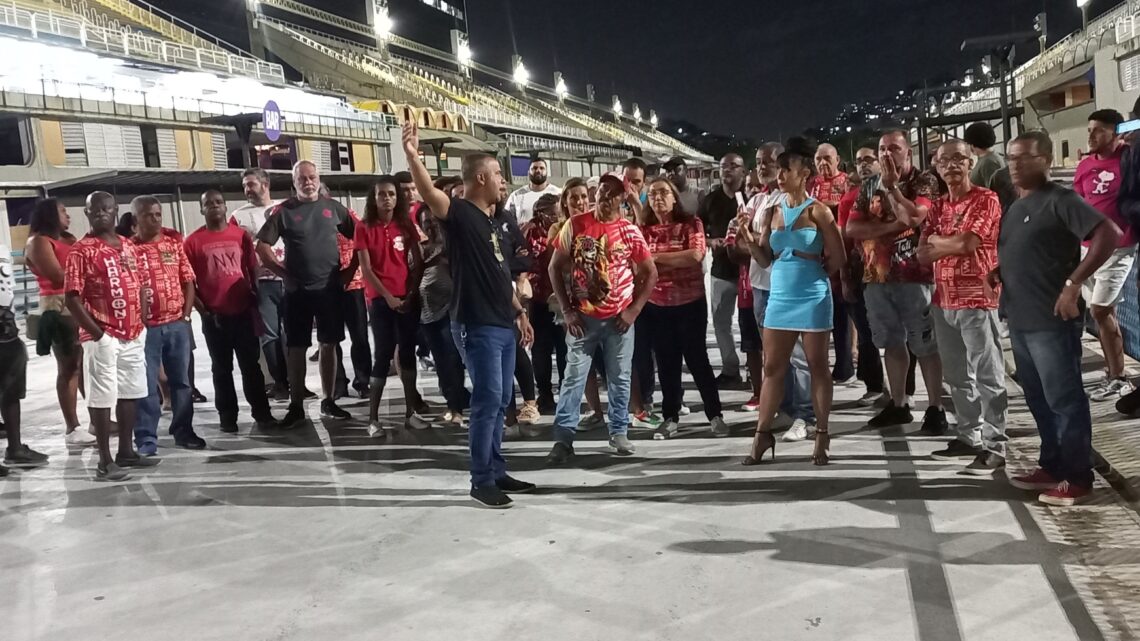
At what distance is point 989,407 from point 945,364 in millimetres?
363

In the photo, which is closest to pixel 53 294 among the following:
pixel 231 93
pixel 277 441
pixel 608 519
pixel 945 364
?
pixel 277 441

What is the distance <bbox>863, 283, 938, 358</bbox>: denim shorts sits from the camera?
5234 millimetres

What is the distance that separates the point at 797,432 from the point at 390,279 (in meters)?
2.94

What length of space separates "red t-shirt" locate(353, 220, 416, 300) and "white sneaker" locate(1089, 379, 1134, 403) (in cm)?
460

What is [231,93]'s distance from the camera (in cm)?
3209

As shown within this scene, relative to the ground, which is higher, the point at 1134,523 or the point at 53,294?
the point at 53,294

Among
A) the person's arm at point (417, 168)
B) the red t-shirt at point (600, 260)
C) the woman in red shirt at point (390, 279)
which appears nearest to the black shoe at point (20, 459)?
the woman in red shirt at point (390, 279)

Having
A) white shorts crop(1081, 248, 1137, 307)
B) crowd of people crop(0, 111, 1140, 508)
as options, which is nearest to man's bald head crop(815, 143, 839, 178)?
crowd of people crop(0, 111, 1140, 508)

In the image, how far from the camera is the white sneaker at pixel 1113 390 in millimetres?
5637

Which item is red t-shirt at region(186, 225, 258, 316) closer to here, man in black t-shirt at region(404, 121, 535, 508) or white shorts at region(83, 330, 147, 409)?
white shorts at region(83, 330, 147, 409)

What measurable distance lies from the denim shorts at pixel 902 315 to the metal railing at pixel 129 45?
29672 mm

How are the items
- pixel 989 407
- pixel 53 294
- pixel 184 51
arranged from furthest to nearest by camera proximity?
pixel 184 51 < pixel 53 294 < pixel 989 407

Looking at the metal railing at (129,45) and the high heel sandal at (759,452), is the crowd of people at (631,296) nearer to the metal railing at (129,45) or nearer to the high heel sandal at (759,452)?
the high heel sandal at (759,452)

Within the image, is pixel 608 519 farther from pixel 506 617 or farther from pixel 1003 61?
pixel 1003 61
